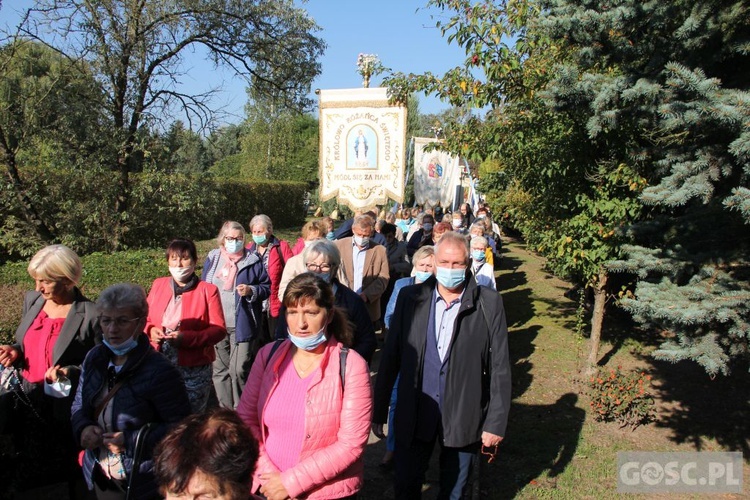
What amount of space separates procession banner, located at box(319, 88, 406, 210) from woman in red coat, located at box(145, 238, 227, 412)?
4915 millimetres

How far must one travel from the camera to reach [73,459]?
3.68 metres

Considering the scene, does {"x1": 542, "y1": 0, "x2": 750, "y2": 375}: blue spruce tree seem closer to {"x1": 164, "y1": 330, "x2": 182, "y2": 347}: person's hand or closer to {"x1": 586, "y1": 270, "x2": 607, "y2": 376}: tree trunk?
{"x1": 586, "y1": 270, "x2": 607, "y2": 376}: tree trunk

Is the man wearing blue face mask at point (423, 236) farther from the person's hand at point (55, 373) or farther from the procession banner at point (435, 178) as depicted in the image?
the procession banner at point (435, 178)

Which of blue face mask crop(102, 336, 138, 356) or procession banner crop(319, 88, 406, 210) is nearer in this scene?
blue face mask crop(102, 336, 138, 356)

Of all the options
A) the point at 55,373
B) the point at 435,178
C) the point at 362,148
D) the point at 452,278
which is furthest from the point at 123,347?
the point at 435,178

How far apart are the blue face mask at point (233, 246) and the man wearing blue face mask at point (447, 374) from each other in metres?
2.44

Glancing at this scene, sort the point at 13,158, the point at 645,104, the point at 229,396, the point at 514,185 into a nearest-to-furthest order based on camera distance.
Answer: the point at 645,104 < the point at 229,396 < the point at 514,185 < the point at 13,158

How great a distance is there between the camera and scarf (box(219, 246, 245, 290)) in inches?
216

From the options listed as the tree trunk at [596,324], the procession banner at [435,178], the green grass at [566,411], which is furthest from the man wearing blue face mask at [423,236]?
the procession banner at [435,178]

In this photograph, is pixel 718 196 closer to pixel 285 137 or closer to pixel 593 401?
pixel 593 401

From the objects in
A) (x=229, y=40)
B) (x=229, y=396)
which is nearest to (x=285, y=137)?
(x=229, y=40)

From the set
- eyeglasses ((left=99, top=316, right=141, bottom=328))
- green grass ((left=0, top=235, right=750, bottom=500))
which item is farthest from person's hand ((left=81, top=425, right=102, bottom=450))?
green grass ((left=0, top=235, right=750, bottom=500))

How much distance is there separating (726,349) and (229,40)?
42.3 feet

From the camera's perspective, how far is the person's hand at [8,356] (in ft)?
11.3
